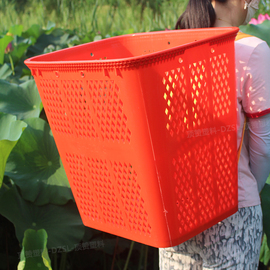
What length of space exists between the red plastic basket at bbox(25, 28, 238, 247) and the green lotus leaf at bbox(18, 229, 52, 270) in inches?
12.3

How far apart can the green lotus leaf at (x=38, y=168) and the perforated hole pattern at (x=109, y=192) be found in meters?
0.60

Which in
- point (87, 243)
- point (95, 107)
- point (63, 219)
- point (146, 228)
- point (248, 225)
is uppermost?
point (95, 107)

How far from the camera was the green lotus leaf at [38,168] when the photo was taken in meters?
1.49

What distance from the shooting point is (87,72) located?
0.73 metres

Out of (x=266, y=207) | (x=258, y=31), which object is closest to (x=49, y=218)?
(x=266, y=207)

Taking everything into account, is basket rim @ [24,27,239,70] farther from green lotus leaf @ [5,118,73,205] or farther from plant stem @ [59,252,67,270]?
plant stem @ [59,252,67,270]

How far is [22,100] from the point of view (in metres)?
1.74

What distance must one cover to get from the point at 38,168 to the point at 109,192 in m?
0.78

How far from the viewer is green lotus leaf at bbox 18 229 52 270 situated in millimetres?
1123

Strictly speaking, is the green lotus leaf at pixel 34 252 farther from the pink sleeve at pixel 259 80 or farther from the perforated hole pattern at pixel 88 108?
the pink sleeve at pixel 259 80

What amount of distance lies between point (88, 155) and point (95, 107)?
0.14m

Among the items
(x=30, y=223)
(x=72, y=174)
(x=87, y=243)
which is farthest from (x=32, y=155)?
(x=72, y=174)

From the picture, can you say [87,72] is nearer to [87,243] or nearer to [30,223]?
[30,223]

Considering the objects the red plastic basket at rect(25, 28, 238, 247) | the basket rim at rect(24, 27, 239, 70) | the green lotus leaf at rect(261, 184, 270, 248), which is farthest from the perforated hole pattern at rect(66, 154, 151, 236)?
the green lotus leaf at rect(261, 184, 270, 248)
